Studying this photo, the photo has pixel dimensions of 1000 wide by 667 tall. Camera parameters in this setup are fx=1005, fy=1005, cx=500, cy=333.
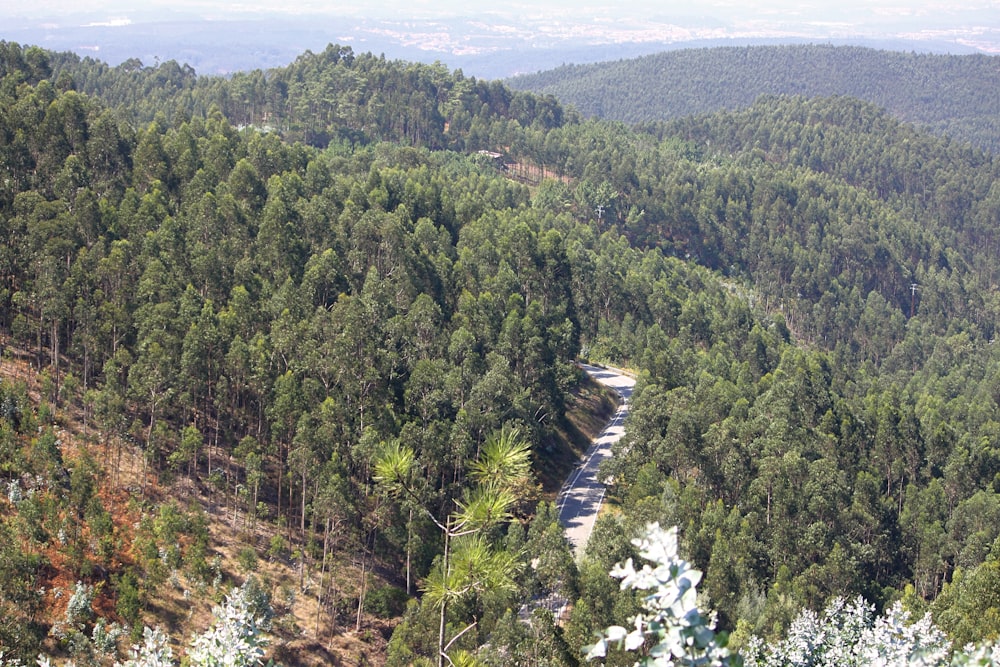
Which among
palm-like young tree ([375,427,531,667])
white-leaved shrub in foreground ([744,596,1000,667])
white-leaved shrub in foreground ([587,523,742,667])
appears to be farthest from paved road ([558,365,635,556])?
white-leaved shrub in foreground ([587,523,742,667])

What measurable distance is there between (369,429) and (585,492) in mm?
12137

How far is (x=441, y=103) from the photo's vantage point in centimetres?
11569

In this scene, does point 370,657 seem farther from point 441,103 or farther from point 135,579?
point 441,103

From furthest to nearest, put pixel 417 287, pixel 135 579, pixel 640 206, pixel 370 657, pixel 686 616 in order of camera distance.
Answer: pixel 640 206 < pixel 417 287 < pixel 370 657 < pixel 135 579 < pixel 686 616

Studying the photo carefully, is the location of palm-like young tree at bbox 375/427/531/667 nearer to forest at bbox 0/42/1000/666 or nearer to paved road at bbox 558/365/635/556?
forest at bbox 0/42/1000/666

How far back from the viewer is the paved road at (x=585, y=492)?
133ft

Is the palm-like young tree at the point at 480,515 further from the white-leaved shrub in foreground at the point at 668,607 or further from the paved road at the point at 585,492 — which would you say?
the paved road at the point at 585,492

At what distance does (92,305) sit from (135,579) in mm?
12578

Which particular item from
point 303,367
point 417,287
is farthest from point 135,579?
point 417,287

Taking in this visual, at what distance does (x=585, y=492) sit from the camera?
145 feet

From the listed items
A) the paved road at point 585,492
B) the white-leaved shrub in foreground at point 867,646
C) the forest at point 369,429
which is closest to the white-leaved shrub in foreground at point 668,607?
the white-leaved shrub in foreground at point 867,646

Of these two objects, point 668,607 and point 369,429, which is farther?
point 369,429

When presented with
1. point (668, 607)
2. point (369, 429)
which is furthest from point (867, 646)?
point (369, 429)

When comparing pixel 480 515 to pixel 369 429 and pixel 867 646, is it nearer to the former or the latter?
pixel 867 646
